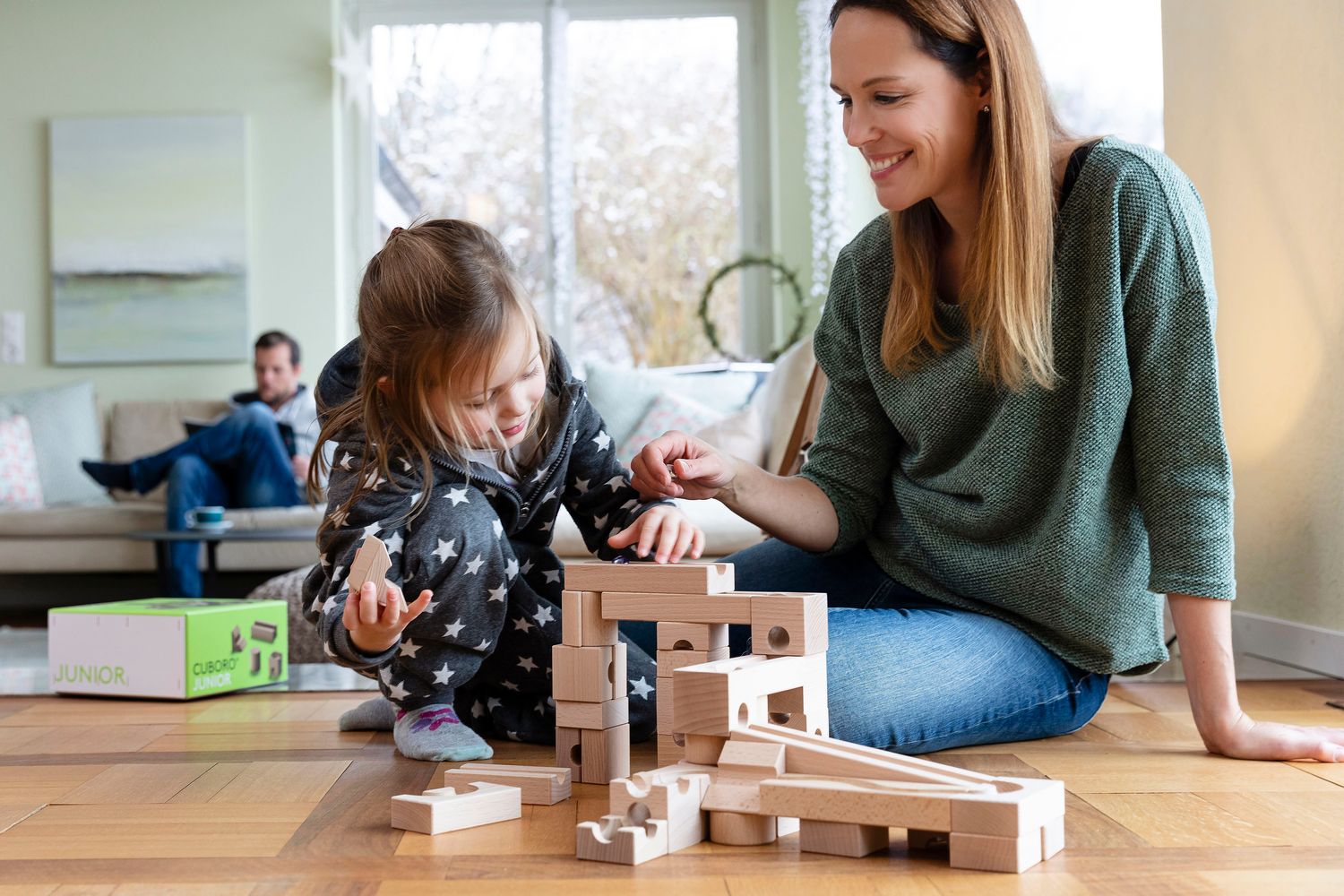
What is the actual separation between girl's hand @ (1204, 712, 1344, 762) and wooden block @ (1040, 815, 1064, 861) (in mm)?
428

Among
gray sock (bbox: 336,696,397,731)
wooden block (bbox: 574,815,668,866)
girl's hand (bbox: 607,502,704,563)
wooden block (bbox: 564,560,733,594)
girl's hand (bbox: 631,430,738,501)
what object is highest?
girl's hand (bbox: 631,430,738,501)

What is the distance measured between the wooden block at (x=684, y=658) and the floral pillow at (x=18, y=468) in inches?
148

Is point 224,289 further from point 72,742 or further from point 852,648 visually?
point 852,648

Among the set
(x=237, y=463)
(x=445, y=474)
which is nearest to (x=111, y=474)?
(x=237, y=463)

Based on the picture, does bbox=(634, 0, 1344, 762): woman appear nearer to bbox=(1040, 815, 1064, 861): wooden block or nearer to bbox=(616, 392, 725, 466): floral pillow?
bbox=(1040, 815, 1064, 861): wooden block

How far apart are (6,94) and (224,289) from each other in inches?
45.6

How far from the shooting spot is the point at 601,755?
4.07ft

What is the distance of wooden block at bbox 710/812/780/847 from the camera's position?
101 centimetres

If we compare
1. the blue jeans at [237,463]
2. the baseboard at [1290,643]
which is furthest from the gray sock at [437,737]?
the blue jeans at [237,463]

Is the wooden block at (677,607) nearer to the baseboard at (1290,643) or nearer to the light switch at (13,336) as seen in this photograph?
the baseboard at (1290,643)

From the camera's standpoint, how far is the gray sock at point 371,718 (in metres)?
1.60

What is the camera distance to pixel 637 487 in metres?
1.45

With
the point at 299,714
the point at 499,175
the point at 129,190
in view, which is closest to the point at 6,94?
the point at 129,190

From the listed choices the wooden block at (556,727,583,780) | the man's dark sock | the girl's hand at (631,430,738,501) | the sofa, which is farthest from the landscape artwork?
the wooden block at (556,727,583,780)
